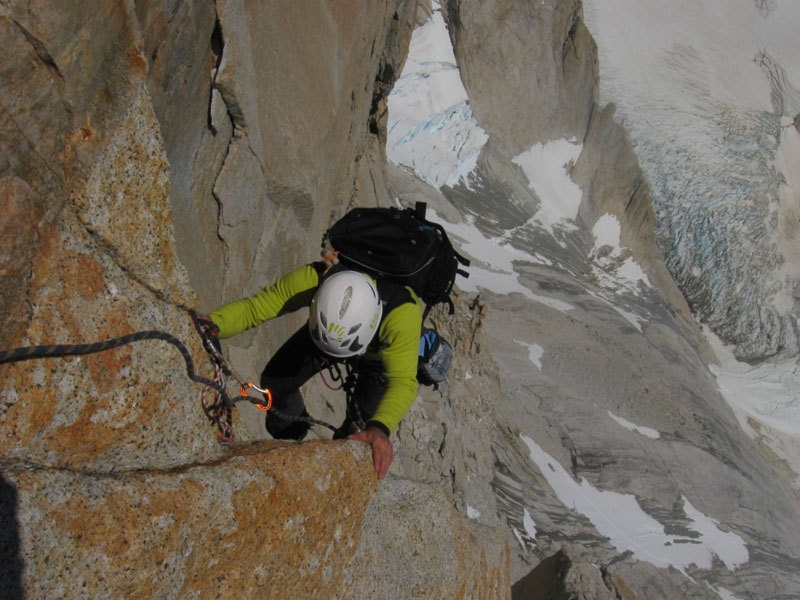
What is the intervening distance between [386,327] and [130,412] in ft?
6.35

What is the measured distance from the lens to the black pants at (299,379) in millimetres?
5727

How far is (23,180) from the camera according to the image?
3.08m

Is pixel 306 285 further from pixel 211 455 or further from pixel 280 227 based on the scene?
pixel 280 227

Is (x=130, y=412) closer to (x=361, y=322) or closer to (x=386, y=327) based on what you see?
(x=361, y=322)

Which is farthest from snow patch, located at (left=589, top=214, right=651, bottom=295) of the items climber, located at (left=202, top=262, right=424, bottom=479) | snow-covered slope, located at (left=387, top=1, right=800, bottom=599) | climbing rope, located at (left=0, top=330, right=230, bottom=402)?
climbing rope, located at (left=0, top=330, right=230, bottom=402)

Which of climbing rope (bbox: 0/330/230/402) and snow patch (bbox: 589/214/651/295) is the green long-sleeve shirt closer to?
climbing rope (bbox: 0/330/230/402)

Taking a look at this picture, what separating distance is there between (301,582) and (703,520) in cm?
1985

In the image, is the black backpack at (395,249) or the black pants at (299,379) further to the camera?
the black pants at (299,379)

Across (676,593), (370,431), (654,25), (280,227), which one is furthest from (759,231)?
(370,431)

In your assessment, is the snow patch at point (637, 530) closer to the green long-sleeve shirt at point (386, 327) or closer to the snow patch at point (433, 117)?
the green long-sleeve shirt at point (386, 327)

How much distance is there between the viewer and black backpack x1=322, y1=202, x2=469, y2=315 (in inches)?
198

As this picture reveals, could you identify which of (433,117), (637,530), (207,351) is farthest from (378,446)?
(433,117)

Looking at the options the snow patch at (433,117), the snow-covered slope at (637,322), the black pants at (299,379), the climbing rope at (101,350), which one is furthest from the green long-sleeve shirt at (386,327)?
the snow patch at (433,117)

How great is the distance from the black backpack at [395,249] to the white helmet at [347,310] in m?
0.27
